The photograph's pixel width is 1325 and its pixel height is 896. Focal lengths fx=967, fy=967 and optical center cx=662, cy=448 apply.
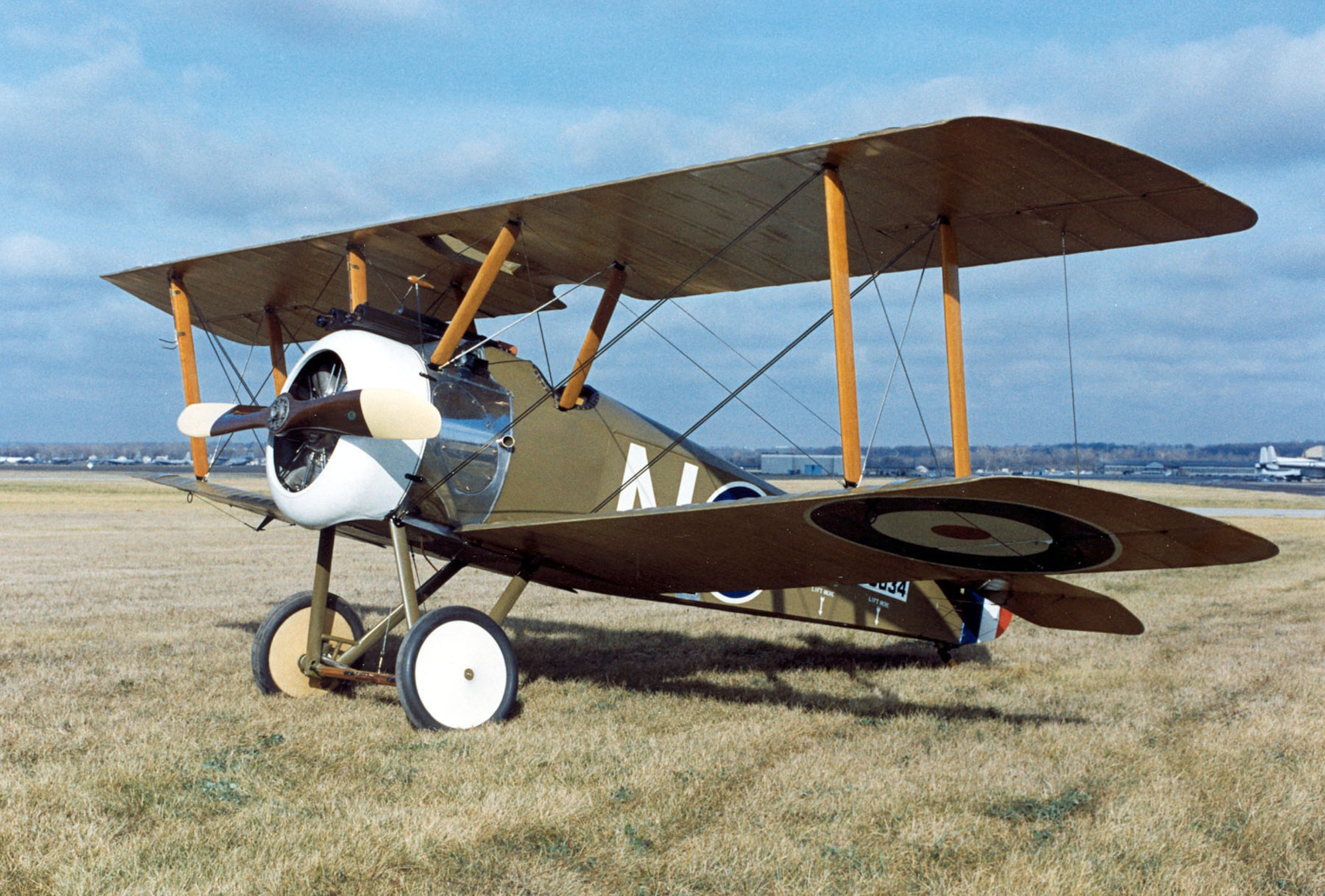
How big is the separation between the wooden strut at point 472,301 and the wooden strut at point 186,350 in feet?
10.3

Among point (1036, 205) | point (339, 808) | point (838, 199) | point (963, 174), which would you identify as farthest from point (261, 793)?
point (1036, 205)

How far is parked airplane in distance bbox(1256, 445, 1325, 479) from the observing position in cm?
10502

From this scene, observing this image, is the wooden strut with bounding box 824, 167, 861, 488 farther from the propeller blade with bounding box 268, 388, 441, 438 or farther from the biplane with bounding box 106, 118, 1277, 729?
the propeller blade with bounding box 268, 388, 441, 438

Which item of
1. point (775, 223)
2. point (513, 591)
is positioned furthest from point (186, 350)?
point (775, 223)

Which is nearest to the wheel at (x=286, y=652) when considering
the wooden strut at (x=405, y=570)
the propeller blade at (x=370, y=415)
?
the wooden strut at (x=405, y=570)

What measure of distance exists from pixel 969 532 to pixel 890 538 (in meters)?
0.40

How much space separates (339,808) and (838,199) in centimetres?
378

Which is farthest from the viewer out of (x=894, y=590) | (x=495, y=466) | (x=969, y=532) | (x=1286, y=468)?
(x=1286, y=468)

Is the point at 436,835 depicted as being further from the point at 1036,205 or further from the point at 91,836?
the point at 1036,205

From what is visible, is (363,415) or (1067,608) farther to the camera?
(1067,608)

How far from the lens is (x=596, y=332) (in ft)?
22.8

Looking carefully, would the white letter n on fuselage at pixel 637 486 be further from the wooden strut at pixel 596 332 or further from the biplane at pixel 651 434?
the wooden strut at pixel 596 332

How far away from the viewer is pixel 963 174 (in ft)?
17.1

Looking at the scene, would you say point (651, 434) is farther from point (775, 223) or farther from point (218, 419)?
point (218, 419)
